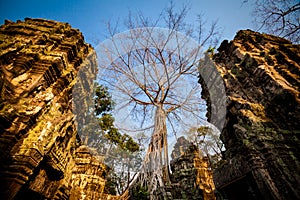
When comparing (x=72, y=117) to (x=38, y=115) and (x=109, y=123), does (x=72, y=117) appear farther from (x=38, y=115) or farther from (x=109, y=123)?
(x=109, y=123)

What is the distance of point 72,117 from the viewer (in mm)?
4133

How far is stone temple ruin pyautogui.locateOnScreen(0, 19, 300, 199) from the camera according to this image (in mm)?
2416

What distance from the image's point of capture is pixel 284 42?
399 cm

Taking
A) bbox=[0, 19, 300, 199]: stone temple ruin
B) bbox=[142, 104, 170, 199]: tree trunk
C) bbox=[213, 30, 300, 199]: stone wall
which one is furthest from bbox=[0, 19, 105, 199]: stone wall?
bbox=[213, 30, 300, 199]: stone wall

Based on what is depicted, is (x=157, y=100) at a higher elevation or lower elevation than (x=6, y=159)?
higher

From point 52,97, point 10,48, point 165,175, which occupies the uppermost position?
point 10,48

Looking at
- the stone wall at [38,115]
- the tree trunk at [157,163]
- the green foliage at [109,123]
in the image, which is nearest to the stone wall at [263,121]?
the tree trunk at [157,163]

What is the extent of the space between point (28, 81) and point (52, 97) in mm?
572

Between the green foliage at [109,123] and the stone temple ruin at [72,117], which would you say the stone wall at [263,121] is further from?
the green foliage at [109,123]

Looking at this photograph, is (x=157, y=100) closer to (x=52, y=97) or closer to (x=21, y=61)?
(x=52, y=97)

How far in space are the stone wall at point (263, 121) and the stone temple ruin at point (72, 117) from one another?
1cm

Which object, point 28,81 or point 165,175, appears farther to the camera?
point 165,175

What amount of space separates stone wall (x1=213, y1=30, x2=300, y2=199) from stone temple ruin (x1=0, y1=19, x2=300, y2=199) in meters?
0.01

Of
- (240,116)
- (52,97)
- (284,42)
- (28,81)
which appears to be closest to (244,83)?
(240,116)
